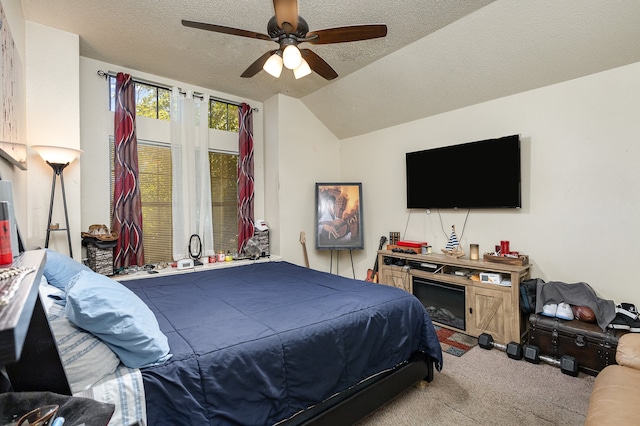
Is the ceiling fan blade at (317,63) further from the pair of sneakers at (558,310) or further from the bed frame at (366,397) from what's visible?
the pair of sneakers at (558,310)

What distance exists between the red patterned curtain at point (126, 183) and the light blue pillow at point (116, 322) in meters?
2.37

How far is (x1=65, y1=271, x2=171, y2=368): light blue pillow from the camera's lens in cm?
113

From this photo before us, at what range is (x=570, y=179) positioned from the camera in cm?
287

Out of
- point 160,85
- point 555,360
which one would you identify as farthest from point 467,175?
point 160,85

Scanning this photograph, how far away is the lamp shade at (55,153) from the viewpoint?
2467 mm

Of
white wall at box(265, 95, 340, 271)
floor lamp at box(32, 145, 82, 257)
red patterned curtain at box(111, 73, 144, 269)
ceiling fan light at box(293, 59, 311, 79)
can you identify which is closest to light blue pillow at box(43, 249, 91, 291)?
floor lamp at box(32, 145, 82, 257)

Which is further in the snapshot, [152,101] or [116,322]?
[152,101]

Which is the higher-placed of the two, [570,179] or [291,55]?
[291,55]

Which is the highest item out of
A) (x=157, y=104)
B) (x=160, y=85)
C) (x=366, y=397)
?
(x=160, y=85)

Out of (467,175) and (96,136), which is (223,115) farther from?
(467,175)

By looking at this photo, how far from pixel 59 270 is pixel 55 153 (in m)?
1.26

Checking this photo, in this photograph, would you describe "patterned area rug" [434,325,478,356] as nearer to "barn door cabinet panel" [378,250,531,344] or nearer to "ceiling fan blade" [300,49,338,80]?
"barn door cabinet panel" [378,250,531,344]

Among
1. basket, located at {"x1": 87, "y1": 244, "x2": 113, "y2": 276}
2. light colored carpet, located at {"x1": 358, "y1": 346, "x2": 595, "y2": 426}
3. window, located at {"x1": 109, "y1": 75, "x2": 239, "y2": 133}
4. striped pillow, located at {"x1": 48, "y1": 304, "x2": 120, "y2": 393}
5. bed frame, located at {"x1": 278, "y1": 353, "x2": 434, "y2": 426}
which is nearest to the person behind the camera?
striped pillow, located at {"x1": 48, "y1": 304, "x2": 120, "y2": 393}

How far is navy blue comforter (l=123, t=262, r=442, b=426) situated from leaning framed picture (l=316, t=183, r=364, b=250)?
1.97 m
